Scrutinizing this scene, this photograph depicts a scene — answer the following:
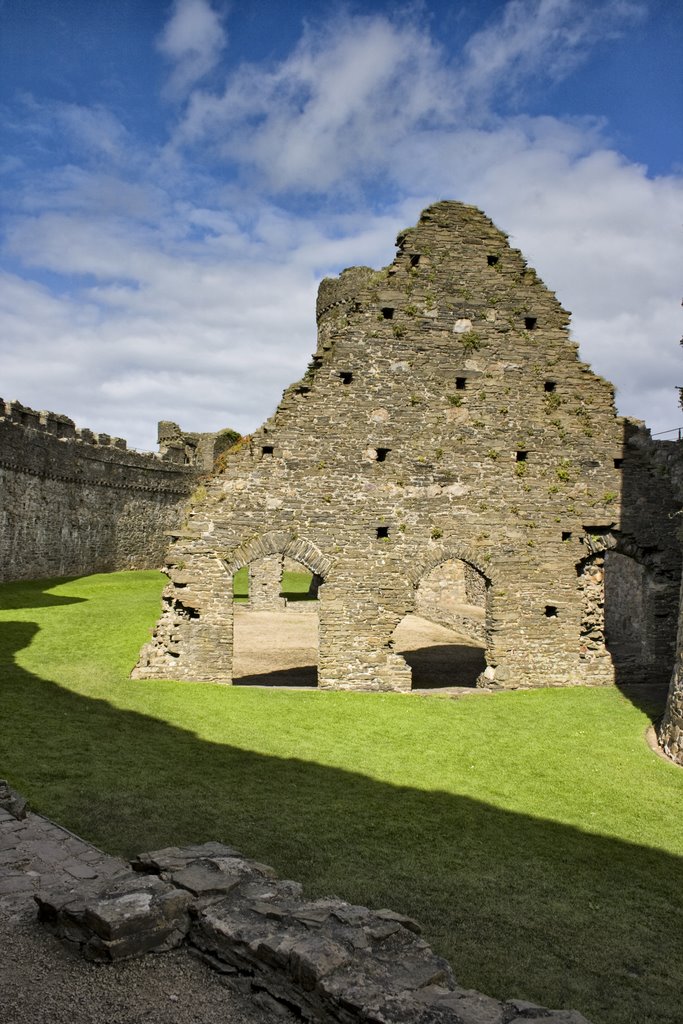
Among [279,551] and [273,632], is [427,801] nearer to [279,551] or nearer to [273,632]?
[279,551]

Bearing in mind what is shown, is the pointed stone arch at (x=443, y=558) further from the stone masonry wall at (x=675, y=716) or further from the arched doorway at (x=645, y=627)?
the stone masonry wall at (x=675, y=716)

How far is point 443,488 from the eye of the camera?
1535 cm

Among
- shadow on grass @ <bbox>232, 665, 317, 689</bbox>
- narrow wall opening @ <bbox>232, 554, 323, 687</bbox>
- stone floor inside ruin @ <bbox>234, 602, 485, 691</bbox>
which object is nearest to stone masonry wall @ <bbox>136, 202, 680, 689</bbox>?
shadow on grass @ <bbox>232, 665, 317, 689</bbox>

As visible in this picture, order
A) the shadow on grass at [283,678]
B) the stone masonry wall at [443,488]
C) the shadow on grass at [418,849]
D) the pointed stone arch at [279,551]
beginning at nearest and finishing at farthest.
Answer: the shadow on grass at [418,849]
the pointed stone arch at [279,551]
the stone masonry wall at [443,488]
the shadow on grass at [283,678]

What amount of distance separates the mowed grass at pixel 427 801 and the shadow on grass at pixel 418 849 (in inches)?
0.9

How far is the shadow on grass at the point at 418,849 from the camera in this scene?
230 inches

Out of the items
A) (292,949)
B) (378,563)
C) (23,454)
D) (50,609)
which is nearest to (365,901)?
(292,949)

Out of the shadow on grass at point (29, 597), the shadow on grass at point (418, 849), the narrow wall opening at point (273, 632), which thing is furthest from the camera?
the shadow on grass at point (29, 597)

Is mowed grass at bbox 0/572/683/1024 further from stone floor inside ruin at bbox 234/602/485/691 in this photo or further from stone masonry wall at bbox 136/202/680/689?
stone floor inside ruin at bbox 234/602/485/691

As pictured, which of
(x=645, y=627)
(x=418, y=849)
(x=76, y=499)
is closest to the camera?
(x=418, y=849)

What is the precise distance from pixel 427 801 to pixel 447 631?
1655cm

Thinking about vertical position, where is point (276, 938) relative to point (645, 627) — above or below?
below

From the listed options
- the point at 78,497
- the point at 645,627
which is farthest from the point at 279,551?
the point at 78,497

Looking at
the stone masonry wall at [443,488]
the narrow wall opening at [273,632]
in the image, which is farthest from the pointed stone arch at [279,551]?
the narrow wall opening at [273,632]
